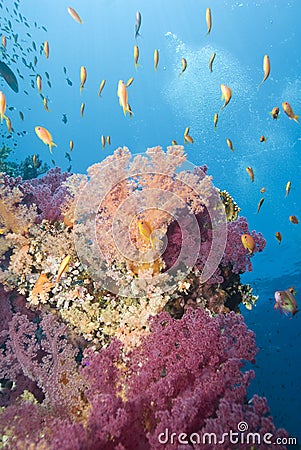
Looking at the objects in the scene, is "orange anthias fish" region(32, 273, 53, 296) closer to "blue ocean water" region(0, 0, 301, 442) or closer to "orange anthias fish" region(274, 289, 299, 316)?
"orange anthias fish" region(274, 289, 299, 316)

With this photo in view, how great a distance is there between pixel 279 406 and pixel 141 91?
266ft

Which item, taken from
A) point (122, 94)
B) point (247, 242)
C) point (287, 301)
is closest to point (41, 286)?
point (247, 242)

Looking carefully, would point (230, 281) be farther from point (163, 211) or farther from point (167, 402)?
point (167, 402)

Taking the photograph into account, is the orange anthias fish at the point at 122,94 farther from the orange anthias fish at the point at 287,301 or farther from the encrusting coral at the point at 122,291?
the orange anthias fish at the point at 287,301

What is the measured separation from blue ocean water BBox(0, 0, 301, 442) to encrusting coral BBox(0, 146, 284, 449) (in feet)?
67.3

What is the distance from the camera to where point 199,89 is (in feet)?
229

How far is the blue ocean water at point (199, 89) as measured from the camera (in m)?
49.4

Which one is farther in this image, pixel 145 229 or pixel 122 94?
pixel 122 94

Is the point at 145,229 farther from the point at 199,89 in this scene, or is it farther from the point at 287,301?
the point at 199,89

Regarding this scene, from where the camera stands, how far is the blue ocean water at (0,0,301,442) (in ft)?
162

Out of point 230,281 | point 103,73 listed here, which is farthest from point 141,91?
point 230,281

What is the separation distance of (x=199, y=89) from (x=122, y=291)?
245ft

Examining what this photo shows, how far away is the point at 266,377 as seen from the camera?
14.2m

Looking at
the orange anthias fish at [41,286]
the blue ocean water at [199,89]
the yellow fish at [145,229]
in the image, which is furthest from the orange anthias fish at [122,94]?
the blue ocean water at [199,89]
